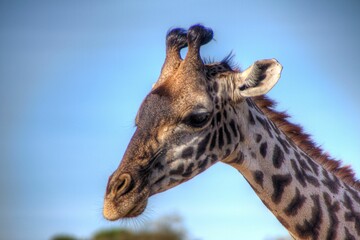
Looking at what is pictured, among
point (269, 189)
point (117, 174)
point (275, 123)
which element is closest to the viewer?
point (117, 174)

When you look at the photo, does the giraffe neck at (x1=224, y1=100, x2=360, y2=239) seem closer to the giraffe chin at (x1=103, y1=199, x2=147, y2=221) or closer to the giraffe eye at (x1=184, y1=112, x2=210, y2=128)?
the giraffe eye at (x1=184, y1=112, x2=210, y2=128)

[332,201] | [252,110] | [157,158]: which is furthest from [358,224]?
[157,158]

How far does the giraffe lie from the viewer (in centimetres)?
951

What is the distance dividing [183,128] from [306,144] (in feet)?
6.55

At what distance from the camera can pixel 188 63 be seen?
34.2 feet

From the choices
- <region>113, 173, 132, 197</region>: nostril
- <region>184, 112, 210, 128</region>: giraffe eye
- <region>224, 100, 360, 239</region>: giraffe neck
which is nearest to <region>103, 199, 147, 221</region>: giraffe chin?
<region>113, 173, 132, 197</region>: nostril

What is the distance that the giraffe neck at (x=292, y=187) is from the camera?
32.5 ft

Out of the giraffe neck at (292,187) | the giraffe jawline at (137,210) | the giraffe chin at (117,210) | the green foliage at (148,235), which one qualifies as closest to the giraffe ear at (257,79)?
the giraffe neck at (292,187)

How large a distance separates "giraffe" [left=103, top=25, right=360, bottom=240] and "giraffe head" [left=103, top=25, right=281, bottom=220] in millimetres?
11

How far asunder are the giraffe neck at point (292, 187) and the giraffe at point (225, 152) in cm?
1

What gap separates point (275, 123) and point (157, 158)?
2069 millimetres

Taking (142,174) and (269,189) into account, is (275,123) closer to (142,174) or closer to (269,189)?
(269,189)

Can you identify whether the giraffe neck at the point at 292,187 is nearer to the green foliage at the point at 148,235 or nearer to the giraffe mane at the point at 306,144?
the giraffe mane at the point at 306,144

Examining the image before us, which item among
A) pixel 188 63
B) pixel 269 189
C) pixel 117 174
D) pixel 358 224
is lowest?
pixel 358 224
